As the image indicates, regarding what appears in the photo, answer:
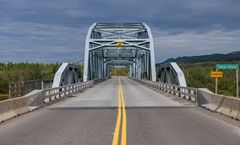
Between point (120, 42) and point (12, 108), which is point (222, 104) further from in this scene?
point (120, 42)

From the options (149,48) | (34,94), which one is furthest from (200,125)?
(149,48)

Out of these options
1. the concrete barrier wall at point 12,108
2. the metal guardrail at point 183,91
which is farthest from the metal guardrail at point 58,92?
the metal guardrail at point 183,91

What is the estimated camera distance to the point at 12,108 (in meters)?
15.8

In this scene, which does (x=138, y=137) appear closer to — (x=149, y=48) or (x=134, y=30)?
(x=149, y=48)

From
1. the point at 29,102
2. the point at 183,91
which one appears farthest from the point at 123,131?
the point at 183,91

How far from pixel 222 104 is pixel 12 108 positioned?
794cm

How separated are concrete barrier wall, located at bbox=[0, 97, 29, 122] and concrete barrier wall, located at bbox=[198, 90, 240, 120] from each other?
305 inches

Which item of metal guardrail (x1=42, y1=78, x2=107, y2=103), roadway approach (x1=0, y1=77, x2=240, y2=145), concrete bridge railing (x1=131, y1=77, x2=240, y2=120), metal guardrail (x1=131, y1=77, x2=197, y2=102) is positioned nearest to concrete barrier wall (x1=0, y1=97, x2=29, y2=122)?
roadway approach (x1=0, y1=77, x2=240, y2=145)

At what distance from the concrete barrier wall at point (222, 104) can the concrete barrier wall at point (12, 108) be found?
7.74 metres

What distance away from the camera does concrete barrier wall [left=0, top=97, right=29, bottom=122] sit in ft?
47.3

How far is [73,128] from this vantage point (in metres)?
12.0

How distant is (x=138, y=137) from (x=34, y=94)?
10.4m

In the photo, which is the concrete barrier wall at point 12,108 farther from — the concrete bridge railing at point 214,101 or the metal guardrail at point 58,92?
the concrete bridge railing at point 214,101

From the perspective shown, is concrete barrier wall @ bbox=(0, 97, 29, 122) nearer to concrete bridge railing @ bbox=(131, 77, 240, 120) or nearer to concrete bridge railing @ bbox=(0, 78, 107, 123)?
concrete bridge railing @ bbox=(0, 78, 107, 123)
